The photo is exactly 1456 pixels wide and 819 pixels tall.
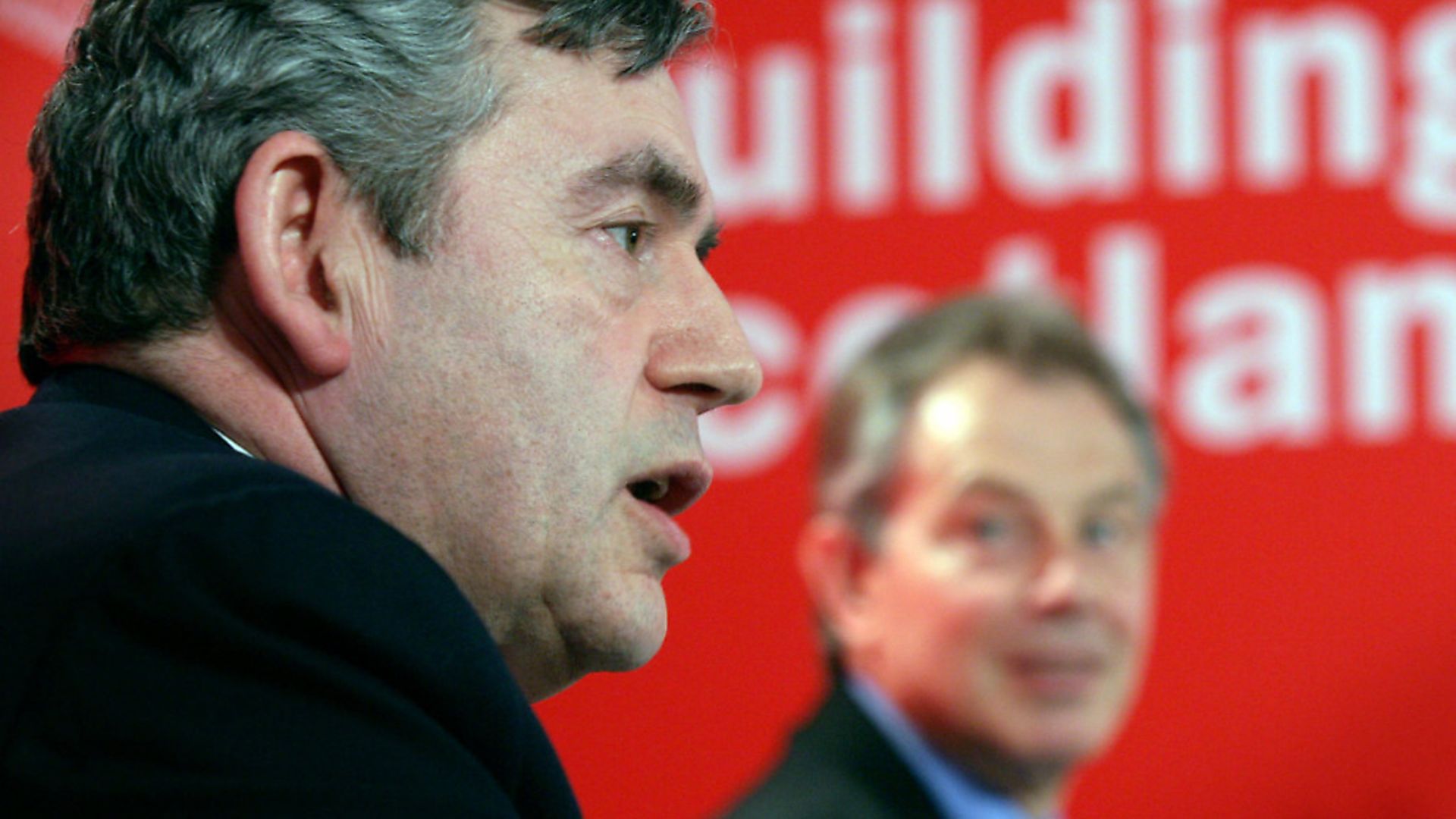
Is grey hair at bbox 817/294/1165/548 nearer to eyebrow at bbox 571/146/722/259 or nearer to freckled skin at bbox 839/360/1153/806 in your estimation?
freckled skin at bbox 839/360/1153/806

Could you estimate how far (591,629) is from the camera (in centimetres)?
104

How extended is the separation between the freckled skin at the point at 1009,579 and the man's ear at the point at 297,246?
1.15 m

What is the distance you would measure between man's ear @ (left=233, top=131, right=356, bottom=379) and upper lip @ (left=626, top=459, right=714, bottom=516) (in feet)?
0.69

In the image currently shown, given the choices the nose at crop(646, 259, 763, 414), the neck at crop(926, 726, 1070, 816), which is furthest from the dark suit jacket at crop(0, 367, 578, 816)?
the neck at crop(926, 726, 1070, 816)

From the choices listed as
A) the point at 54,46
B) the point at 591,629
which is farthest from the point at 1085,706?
the point at 54,46

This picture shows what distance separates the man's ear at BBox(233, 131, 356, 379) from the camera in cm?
97

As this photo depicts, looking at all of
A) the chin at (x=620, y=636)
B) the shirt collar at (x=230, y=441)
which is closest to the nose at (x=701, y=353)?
the chin at (x=620, y=636)

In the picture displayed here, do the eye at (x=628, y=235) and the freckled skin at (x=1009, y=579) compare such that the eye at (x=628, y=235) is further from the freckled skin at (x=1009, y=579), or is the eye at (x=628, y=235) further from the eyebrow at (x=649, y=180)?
the freckled skin at (x=1009, y=579)

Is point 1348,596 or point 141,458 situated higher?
point 141,458

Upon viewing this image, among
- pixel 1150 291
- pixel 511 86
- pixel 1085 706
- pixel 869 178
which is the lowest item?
pixel 1085 706

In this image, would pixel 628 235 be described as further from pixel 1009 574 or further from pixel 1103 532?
pixel 1103 532

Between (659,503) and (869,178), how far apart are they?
6.44 feet

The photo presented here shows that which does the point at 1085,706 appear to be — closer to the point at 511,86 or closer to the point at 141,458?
the point at 511,86

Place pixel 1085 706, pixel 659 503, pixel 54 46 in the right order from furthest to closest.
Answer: pixel 54 46 < pixel 1085 706 < pixel 659 503
